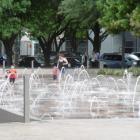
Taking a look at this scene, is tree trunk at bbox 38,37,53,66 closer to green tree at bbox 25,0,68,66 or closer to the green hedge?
green tree at bbox 25,0,68,66

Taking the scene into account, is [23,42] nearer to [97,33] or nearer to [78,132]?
[97,33]

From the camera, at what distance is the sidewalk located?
10719 millimetres

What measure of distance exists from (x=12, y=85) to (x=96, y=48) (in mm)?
27762

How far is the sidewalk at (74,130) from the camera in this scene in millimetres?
10719

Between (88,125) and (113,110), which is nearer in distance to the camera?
(88,125)

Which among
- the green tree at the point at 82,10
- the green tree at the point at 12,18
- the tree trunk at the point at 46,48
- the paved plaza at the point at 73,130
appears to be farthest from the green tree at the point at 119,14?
the paved plaza at the point at 73,130

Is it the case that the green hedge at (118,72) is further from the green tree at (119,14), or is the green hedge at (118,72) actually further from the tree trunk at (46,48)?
the tree trunk at (46,48)

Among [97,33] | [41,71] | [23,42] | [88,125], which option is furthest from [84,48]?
[88,125]

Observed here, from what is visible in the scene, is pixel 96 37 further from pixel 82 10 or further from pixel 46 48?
pixel 82 10

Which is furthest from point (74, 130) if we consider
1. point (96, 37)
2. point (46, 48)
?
point (46, 48)

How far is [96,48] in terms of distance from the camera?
53688 millimetres

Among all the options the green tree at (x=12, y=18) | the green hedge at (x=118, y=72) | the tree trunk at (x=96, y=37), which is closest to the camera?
the green hedge at (x=118, y=72)

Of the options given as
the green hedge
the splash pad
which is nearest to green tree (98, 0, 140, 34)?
the green hedge

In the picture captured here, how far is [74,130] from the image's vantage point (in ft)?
37.7
